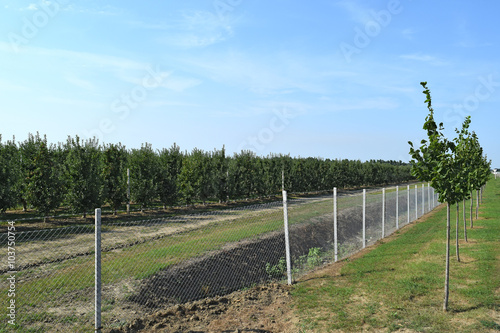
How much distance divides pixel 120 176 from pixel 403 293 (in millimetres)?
17641

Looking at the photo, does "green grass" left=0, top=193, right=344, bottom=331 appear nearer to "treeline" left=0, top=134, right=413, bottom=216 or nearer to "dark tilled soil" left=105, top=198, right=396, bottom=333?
"dark tilled soil" left=105, top=198, right=396, bottom=333

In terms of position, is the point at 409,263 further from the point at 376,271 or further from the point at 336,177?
the point at 336,177

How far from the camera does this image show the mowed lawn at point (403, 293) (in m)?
5.51

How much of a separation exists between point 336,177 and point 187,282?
39.9 meters

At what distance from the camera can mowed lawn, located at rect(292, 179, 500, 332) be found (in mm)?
5512

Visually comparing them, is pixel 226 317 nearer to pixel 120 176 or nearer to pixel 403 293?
pixel 403 293

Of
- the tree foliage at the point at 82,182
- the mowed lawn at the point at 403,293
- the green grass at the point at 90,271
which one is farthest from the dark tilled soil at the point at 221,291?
the tree foliage at the point at 82,182

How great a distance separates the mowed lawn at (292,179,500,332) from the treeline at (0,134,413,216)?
45.4 ft

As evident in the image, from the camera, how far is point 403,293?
22.2 ft

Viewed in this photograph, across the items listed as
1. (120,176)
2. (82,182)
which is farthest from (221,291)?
(120,176)

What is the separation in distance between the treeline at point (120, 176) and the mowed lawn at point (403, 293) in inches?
545

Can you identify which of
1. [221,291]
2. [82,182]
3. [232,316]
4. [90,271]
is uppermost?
[82,182]

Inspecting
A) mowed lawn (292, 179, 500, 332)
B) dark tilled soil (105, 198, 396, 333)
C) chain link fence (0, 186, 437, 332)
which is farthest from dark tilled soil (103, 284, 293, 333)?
chain link fence (0, 186, 437, 332)

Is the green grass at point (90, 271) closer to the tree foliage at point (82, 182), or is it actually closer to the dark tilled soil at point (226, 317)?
the dark tilled soil at point (226, 317)
